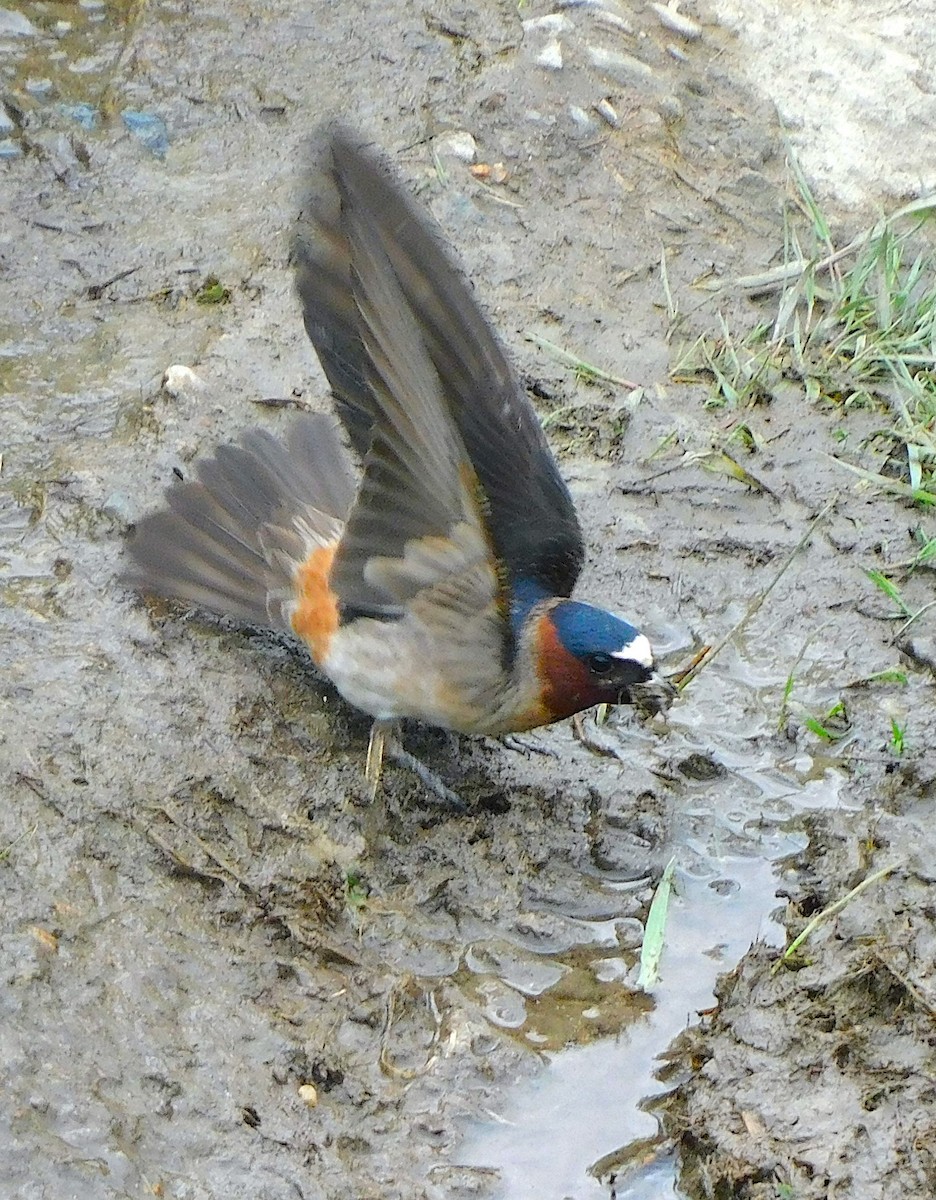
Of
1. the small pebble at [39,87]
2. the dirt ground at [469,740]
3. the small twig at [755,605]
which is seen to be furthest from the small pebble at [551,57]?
the small twig at [755,605]

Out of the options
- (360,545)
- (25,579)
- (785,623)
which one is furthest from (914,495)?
(25,579)

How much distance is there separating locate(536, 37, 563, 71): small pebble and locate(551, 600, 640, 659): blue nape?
333cm

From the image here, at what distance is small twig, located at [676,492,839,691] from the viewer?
511cm

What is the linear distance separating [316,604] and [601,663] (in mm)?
877

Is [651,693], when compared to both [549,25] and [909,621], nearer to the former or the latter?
[909,621]

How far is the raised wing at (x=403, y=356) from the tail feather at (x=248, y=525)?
1.41ft

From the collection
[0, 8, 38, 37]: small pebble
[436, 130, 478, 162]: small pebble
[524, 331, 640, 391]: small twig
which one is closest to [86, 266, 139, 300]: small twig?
[436, 130, 478, 162]: small pebble

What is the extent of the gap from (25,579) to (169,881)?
127cm

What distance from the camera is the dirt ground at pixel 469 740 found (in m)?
3.81

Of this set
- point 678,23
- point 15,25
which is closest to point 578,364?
point 678,23

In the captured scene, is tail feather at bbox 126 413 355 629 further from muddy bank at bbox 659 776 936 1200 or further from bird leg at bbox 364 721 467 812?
muddy bank at bbox 659 776 936 1200

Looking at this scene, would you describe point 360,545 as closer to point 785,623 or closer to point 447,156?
point 785,623

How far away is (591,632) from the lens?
4.53m

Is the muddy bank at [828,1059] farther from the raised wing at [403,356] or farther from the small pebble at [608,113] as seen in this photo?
the small pebble at [608,113]
